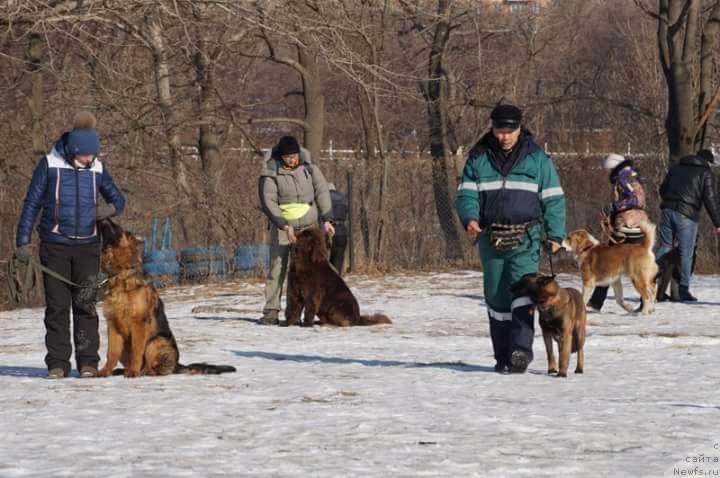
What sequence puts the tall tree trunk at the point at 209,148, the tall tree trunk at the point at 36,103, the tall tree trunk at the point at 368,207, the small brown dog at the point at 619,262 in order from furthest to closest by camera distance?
the tall tree trunk at the point at 368,207, the tall tree trunk at the point at 209,148, the tall tree trunk at the point at 36,103, the small brown dog at the point at 619,262

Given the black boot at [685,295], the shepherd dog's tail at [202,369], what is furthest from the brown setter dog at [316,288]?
the black boot at [685,295]

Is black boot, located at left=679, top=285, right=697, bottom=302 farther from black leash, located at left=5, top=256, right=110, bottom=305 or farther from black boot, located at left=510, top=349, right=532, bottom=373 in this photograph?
black leash, located at left=5, top=256, right=110, bottom=305

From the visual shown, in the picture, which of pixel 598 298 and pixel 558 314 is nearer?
pixel 558 314

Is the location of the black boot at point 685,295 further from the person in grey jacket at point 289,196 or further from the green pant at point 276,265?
the green pant at point 276,265

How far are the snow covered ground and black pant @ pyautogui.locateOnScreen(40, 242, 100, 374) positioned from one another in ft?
1.01

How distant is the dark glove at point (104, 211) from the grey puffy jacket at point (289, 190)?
385 cm

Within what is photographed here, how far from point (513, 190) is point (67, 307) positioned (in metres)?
3.28

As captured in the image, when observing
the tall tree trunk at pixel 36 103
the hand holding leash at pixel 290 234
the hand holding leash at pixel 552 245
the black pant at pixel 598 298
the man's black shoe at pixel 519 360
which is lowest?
the black pant at pixel 598 298

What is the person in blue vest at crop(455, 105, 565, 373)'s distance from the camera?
9391mm

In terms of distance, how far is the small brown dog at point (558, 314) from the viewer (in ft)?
30.1

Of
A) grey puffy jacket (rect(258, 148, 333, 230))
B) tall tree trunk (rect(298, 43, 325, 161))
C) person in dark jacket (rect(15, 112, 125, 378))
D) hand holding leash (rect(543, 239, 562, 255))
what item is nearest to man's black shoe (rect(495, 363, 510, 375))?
hand holding leash (rect(543, 239, 562, 255))

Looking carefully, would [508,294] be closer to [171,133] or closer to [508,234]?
[508,234]

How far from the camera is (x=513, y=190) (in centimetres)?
944

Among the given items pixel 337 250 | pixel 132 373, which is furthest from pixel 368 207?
pixel 132 373
